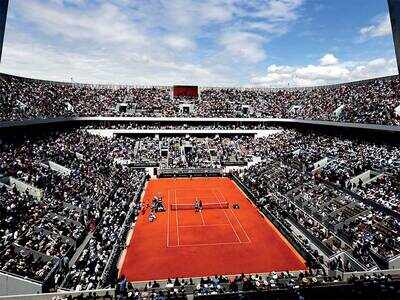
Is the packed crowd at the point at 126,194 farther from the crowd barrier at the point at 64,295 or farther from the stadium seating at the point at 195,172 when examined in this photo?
the crowd barrier at the point at 64,295

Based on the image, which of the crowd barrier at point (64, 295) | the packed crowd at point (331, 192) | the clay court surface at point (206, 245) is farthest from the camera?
the packed crowd at point (331, 192)

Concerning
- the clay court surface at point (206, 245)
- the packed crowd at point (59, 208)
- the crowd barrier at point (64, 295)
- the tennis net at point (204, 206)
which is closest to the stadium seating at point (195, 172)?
the packed crowd at point (59, 208)

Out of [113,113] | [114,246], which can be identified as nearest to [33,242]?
[114,246]

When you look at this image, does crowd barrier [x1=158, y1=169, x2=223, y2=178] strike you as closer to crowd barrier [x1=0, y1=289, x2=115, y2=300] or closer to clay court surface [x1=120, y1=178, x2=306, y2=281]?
clay court surface [x1=120, y1=178, x2=306, y2=281]

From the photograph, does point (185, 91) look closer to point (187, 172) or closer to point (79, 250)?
point (187, 172)

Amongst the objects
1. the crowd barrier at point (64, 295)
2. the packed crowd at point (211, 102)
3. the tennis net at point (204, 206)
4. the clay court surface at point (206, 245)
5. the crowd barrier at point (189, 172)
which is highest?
the packed crowd at point (211, 102)

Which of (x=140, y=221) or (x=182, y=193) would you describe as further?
(x=182, y=193)

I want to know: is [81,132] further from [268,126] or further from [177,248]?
[177,248]
